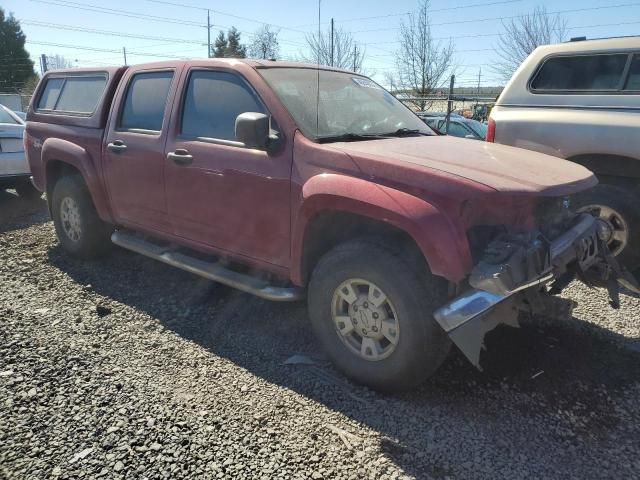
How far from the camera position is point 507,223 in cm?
274

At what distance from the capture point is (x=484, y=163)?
2945 mm

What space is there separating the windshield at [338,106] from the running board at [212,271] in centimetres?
104

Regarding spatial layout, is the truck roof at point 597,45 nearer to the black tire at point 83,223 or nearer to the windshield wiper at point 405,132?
the windshield wiper at point 405,132

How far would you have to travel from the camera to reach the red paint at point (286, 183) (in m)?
2.61

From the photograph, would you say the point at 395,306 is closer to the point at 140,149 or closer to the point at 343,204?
the point at 343,204

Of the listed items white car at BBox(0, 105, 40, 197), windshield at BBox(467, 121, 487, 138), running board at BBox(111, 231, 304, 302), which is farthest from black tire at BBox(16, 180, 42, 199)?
windshield at BBox(467, 121, 487, 138)

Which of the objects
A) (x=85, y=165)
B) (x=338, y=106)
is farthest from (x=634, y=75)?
(x=85, y=165)

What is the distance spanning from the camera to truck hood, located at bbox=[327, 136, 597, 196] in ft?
8.76

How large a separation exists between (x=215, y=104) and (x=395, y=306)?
6.82 ft

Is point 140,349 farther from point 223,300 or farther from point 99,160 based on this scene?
point 99,160

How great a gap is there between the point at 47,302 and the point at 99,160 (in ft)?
4.41

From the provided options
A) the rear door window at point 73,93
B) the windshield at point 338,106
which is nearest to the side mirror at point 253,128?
the windshield at point 338,106

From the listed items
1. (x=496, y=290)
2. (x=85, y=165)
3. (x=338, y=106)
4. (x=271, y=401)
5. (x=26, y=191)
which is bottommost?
(x=271, y=401)

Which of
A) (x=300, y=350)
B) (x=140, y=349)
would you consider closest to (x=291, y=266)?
(x=300, y=350)
